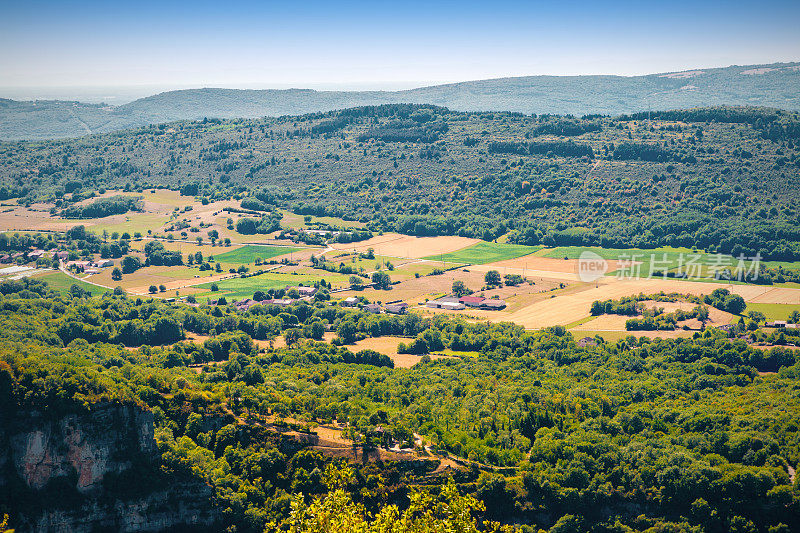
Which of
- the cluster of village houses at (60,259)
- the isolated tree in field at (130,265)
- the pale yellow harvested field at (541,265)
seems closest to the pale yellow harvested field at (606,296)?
Result: the pale yellow harvested field at (541,265)

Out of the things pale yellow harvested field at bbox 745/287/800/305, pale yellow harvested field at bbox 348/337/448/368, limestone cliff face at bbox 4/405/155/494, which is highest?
limestone cliff face at bbox 4/405/155/494

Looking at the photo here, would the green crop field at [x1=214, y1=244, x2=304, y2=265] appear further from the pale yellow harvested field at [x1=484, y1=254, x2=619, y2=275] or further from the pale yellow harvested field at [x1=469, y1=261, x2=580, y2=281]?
the pale yellow harvested field at [x1=484, y1=254, x2=619, y2=275]

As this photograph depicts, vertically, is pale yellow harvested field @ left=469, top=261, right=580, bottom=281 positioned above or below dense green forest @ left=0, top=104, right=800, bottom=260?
below

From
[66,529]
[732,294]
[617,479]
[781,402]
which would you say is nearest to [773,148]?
[732,294]

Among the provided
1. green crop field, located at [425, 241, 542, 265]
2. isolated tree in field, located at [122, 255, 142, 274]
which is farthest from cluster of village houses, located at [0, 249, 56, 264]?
green crop field, located at [425, 241, 542, 265]

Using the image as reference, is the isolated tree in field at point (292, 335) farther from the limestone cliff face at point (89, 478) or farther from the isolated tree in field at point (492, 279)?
the limestone cliff face at point (89, 478)

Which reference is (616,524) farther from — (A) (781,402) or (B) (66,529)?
(B) (66,529)

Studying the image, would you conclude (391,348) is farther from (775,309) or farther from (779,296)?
(779,296)
